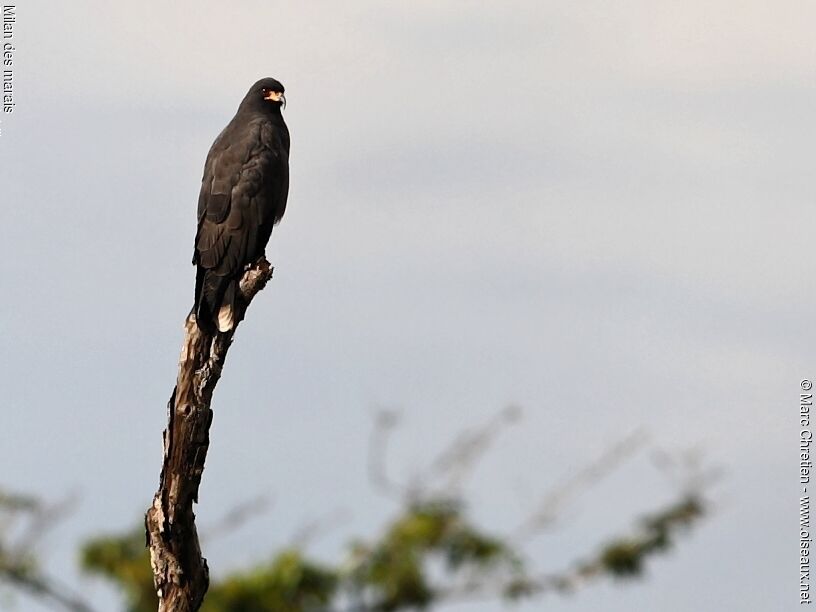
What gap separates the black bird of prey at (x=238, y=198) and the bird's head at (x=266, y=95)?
0.02 metres

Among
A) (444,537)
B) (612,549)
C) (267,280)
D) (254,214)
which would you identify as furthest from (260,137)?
(612,549)

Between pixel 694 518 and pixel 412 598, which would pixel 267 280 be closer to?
pixel 412 598

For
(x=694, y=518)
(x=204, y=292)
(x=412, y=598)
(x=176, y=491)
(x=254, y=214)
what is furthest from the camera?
(x=694, y=518)

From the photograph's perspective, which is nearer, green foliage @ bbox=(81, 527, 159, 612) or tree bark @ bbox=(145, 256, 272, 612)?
tree bark @ bbox=(145, 256, 272, 612)

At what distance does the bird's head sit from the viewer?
39.5 feet

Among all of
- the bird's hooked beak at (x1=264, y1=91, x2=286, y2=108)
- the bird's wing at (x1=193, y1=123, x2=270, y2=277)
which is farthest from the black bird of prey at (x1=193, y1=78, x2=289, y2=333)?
the bird's hooked beak at (x1=264, y1=91, x2=286, y2=108)

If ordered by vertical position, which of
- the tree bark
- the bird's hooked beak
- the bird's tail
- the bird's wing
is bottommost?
the tree bark

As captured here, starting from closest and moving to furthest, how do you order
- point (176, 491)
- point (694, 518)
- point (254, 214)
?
point (176, 491) → point (254, 214) → point (694, 518)

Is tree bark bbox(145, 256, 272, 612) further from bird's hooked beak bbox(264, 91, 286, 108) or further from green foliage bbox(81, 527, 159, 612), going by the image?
green foliage bbox(81, 527, 159, 612)

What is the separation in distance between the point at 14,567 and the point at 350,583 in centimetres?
308

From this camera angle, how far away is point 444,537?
1475 cm

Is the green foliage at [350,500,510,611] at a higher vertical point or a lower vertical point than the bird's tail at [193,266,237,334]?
higher

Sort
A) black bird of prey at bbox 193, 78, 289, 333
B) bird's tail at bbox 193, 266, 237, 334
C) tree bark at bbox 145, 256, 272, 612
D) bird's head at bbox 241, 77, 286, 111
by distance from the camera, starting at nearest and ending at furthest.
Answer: tree bark at bbox 145, 256, 272, 612 → bird's tail at bbox 193, 266, 237, 334 → black bird of prey at bbox 193, 78, 289, 333 → bird's head at bbox 241, 77, 286, 111

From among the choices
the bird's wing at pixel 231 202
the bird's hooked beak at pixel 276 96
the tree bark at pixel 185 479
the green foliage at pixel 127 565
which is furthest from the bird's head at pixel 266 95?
the green foliage at pixel 127 565
